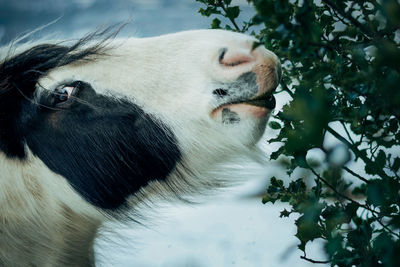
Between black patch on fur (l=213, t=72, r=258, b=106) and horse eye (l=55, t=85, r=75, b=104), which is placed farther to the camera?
horse eye (l=55, t=85, r=75, b=104)

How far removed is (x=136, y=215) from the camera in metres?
1.22

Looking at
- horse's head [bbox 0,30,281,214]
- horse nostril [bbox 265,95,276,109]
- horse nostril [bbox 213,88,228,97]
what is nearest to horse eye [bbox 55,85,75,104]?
horse's head [bbox 0,30,281,214]

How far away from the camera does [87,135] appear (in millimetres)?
1106

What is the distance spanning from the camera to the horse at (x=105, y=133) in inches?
39.9

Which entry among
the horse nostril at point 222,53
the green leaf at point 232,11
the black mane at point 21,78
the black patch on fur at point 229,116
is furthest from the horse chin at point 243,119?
the black mane at point 21,78

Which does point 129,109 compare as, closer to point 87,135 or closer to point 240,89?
point 87,135

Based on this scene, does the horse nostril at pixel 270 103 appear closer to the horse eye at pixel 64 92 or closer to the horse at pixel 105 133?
the horse at pixel 105 133

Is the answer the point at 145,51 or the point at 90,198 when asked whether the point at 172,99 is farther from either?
the point at 90,198

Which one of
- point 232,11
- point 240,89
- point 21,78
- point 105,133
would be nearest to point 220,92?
point 240,89

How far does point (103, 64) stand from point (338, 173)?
73cm

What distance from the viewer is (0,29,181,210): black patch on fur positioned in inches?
42.8

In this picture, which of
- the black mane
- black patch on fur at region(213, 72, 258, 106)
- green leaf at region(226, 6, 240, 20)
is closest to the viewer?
black patch on fur at region(213, 72, 258, 106)

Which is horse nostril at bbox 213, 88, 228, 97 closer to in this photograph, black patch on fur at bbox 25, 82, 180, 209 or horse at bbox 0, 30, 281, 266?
horse at bbox 0, 30, 281, 266

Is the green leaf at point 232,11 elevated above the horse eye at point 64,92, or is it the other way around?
the green leaf at point 232,11
